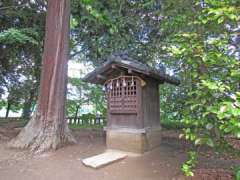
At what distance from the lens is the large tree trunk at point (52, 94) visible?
23.7ft

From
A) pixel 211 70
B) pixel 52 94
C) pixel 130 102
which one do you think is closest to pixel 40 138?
pixel 52 94

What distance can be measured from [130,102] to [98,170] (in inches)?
89.3

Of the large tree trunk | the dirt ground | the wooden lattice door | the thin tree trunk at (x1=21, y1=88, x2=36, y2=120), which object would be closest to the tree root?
the large tree trunk

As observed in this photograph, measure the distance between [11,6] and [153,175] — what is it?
349 inches

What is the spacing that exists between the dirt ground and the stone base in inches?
8.8

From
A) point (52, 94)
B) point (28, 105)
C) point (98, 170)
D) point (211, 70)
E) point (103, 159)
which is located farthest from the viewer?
point (28, 105)

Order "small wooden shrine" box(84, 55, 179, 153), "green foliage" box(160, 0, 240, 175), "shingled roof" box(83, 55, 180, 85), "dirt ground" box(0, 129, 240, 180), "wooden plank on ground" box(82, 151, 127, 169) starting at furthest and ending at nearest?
1. "small wooden shrine" box(84, 55, 179, 153)
2. "shingled roof" box(83, 55, 180, 85)
3. "wooden plank on ground" box(82, 151, 127, 169)
4. "dirt ground" box(0, 129, 240, 180)
5. "green foliage" box(160, 0, 240, 175)

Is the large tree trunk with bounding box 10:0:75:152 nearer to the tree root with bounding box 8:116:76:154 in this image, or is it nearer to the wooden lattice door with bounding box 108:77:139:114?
the tree root with bounding box 8:116:76:154

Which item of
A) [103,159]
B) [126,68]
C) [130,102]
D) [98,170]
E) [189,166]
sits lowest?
[98,170]

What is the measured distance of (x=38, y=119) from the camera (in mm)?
7422

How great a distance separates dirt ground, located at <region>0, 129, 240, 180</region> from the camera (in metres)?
5.02

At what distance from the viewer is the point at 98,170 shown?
541 centimetres

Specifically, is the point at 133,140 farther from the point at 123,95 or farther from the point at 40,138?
the point at 40,138

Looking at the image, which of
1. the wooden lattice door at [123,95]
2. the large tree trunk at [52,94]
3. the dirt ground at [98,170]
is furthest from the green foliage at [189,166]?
the large tree trunk at [52,94]
